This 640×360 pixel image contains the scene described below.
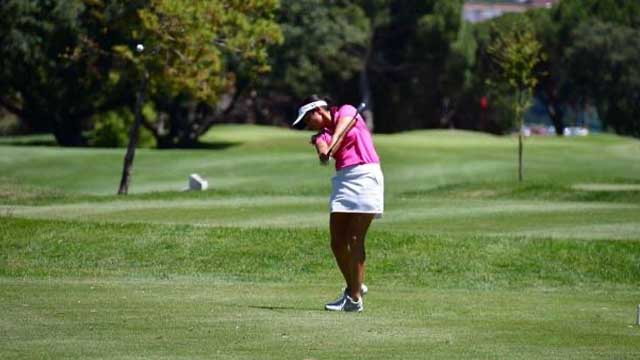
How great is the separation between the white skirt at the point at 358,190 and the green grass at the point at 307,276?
0.93 meters

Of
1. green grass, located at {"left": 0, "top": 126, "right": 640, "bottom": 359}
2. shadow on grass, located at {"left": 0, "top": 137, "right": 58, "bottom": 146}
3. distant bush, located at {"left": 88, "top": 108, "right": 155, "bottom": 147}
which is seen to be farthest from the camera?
shadow on grass, located at {"left": 0, "top": 137, "right": 58, "bottom": 146}

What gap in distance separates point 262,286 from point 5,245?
16.4 feet

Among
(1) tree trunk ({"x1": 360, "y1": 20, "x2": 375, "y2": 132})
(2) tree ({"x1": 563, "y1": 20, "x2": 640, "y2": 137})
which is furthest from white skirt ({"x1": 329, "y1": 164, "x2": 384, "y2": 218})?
(1) tree trunk ({"x1": 360, "y1": 20, "x2": 375, "y2": 132})

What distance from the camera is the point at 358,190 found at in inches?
525

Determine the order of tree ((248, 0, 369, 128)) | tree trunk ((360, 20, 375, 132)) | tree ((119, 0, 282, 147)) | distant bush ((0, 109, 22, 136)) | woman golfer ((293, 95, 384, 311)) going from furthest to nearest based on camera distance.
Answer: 1. tree trunk ((360, 20, 375, 132))
2. distant bush ((0, 109, 22, 136))
3. tree ((248, 0, 369, 128))
4. tree ((119, 0, 282, 147))
5. woman golfer ((293, 95, 384, 311))

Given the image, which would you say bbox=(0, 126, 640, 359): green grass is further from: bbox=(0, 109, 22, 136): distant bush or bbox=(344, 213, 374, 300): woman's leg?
bbox=(0, 109, 22, 136): distant bush

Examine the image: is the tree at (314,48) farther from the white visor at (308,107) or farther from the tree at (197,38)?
the white visor at (308,107)

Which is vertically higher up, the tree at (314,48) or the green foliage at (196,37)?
the green foliage at (196,37)

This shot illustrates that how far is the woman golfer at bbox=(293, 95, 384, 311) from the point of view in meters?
13.3

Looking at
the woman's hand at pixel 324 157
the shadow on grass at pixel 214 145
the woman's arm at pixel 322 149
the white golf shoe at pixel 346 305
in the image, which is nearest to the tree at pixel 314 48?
the shadow on grass at pixel 214 145

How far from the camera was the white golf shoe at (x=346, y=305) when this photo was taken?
44.0 ft

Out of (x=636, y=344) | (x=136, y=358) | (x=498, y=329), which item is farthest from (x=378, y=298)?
(x=136, y=358)

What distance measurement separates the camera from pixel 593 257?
19.3 meters

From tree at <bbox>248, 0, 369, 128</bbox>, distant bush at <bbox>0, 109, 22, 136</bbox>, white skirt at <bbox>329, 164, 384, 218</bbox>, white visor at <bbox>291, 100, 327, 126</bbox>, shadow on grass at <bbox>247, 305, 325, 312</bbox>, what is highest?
white visor at <bbox>291, 100, 327, 126</bbox>
